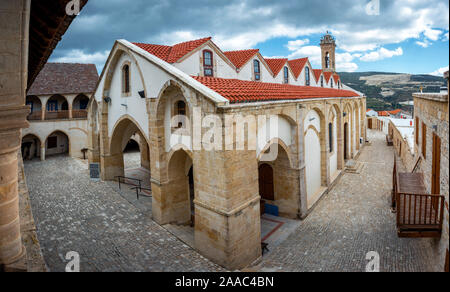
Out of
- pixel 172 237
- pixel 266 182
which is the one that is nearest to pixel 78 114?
pixel 266 182

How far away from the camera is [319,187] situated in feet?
51.3

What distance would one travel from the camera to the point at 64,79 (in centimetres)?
2672

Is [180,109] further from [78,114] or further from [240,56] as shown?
[78,114]

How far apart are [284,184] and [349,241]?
3659mm

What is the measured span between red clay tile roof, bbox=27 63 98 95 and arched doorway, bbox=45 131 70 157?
429 centimetres

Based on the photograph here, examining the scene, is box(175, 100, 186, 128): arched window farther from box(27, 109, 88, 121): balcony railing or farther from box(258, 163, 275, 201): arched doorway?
box(27, 109, 88, 121): balcony railing

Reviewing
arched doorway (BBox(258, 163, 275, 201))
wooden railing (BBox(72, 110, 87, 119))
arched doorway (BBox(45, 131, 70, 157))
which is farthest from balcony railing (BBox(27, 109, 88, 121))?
arched doorway (BBox(258, 163, 275, 201))

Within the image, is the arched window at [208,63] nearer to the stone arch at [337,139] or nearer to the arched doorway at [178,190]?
the arched doorway at [178,190]

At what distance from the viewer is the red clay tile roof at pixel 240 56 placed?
Result: 1617cm

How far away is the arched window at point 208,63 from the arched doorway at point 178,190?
15.8 feet

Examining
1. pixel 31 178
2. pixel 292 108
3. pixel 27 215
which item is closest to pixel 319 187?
pixel 292 108

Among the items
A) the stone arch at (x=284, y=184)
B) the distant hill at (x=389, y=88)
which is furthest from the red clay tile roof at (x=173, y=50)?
the distant hill at (x=389, y=88)
